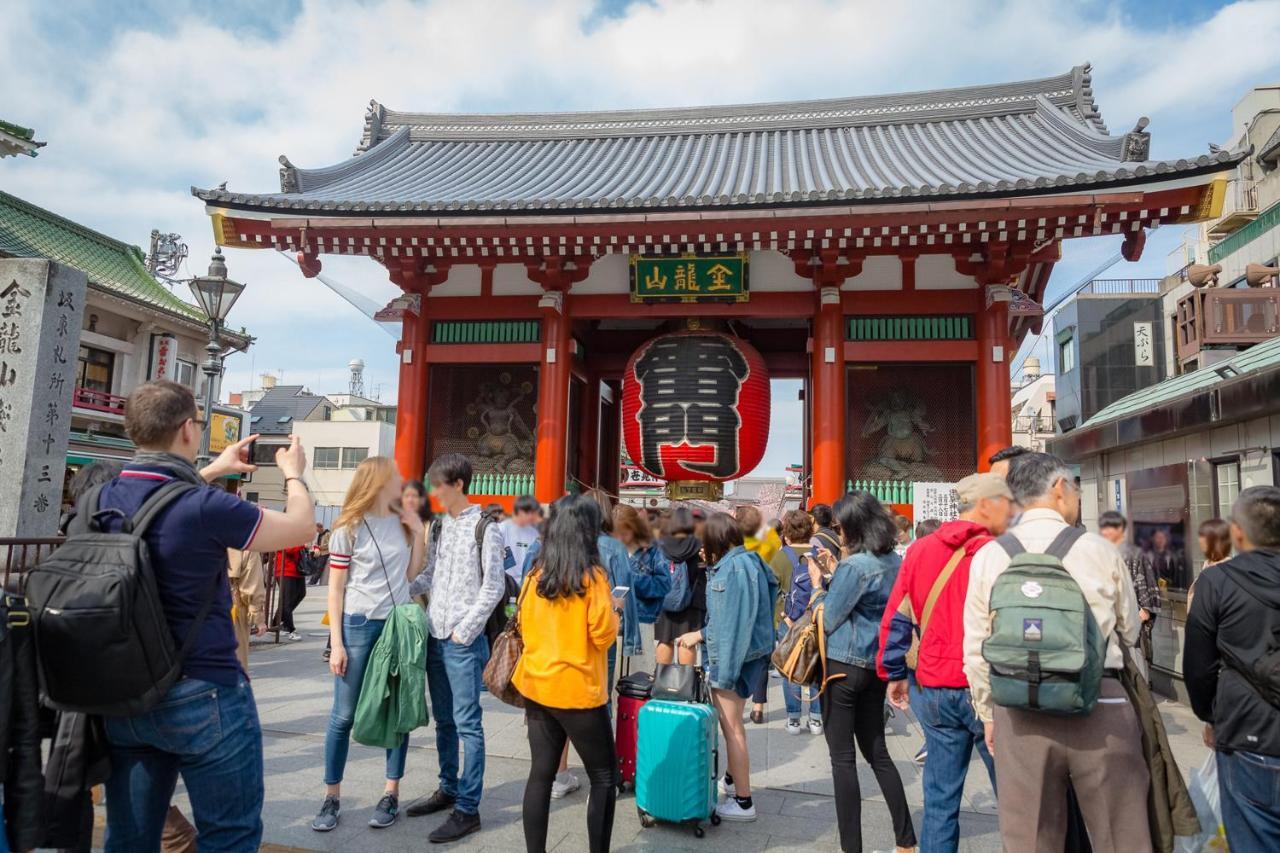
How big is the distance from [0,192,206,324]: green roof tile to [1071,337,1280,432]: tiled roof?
22.1m

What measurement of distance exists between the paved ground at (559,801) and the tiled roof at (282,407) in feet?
123

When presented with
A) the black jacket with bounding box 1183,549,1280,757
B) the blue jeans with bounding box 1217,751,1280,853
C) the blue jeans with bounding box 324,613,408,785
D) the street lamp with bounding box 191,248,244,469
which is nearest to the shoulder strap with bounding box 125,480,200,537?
the blue jeans with bounding box 324,613,408,785

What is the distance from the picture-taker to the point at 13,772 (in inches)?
83.1

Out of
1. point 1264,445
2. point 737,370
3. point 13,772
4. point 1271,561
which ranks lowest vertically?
point 13,772

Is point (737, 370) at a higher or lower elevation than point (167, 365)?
lower

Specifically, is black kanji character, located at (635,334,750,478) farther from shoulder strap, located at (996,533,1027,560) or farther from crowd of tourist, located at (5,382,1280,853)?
shoulder strap, located at (996,533,1027,560)

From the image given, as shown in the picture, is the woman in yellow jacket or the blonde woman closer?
the woman in yellow jacket

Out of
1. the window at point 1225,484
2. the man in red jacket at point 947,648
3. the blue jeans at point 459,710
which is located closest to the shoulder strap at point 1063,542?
the man in red jacket at point 947,648

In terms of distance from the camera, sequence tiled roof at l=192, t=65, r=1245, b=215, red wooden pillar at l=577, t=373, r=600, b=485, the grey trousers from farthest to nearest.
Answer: red wooden pillar at l=577, t=373, r=600, b=485 < tiled roof at l=192, t=65, r=1245, b=215 < the grey trousers

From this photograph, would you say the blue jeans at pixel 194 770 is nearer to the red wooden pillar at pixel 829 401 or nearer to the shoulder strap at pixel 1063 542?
the shoulder strap at pixel 1063 542

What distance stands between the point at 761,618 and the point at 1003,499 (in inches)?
62.3

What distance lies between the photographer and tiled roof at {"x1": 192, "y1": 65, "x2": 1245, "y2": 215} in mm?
8984

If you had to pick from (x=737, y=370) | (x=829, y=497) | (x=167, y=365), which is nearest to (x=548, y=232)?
(x=737, y=370)

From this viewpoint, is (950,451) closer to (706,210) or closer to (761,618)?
(706,210)
